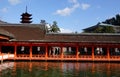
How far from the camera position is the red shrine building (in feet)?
163

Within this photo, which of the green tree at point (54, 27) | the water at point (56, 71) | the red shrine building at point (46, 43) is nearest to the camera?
the water at point (56, 71)

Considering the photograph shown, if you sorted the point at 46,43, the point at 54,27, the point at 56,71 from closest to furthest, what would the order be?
the point at 56,71 < the point at 46,43 < the point at 54,27

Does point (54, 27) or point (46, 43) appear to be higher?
point (54, 27)

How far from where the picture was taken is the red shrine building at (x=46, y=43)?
4975cm

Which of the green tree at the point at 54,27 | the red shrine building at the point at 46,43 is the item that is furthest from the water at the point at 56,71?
the green tree at the point at 54,27

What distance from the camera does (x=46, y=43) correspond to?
5044cm

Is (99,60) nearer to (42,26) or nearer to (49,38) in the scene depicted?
(49,38)

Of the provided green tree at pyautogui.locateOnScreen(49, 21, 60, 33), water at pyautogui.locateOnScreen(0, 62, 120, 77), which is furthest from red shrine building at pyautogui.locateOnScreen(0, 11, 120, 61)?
green tree at pyautogui.locateOnScreen(49, 21, 60, 33)

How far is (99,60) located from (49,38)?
8985 mm

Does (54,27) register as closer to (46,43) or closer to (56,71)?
(46,43)

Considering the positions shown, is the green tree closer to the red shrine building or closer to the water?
the red shrine building

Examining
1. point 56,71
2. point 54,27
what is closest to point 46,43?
point 56,71

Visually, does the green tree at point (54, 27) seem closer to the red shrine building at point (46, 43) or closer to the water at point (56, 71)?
the red shrine building at point (46, 43)

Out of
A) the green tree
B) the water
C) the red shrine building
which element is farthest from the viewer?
the green tree
